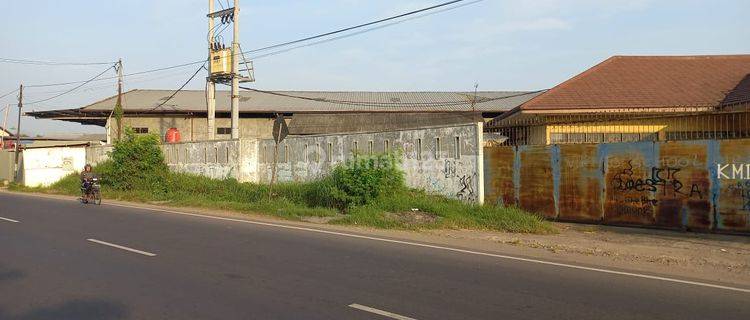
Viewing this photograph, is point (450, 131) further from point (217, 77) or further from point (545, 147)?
point (217, 77)

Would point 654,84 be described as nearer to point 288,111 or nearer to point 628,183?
point 628,183

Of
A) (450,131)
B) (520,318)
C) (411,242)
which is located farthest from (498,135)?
(520,318)

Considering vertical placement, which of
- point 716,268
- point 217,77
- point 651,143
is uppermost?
point 217,77

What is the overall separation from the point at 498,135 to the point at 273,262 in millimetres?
10361

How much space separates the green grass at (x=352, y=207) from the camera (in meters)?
12.8

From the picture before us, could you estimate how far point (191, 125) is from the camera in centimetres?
4034

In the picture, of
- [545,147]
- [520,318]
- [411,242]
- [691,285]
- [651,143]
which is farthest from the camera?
[545,147]

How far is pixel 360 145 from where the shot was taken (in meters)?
18.3

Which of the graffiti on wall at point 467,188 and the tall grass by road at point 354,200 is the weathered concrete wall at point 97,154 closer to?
the tall grass by road at point 354,200

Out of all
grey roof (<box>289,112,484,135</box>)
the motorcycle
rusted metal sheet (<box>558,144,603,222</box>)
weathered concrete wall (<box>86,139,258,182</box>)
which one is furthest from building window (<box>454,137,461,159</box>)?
grey roof (<box>289,112,484,135</box>)

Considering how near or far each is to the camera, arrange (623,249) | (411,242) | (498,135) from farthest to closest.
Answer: (498,135) → (411,242) → (623,249)

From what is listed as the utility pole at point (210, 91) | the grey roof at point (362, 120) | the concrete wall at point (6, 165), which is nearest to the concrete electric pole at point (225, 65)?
the utility pole at point (210, 91)

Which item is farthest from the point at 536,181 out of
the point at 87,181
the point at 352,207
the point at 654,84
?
the point at 87,181

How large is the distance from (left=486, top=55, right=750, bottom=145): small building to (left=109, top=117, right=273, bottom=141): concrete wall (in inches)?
969
